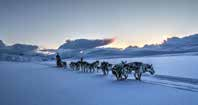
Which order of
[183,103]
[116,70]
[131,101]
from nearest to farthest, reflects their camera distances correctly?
[183,103], [131,101], [116,70]

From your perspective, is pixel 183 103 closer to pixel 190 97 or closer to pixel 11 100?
pixel 190 97

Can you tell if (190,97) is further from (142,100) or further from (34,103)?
(34,103)

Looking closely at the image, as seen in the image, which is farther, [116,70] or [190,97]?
[116,70]

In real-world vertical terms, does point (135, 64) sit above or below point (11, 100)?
above

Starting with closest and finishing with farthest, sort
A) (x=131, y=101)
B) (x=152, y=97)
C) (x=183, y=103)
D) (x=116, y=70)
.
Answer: (x=183, y=103) → (x=131, y=101) → (x=152, y=97) → (x=116, y=70)

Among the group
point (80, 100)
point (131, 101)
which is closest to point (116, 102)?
point (131, 101)

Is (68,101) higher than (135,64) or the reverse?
the reverse

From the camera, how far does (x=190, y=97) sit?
48.0ft

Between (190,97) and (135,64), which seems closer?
(190,97)

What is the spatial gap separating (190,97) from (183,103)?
1.89 m

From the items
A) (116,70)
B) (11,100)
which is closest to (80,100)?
(11,100)

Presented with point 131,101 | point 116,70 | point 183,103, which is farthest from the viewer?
point 116,70

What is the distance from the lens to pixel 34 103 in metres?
13.5

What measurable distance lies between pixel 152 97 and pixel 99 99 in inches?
132
